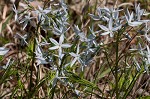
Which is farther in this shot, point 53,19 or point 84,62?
point 53,19

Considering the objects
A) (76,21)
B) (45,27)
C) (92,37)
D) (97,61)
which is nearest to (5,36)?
(76,21)

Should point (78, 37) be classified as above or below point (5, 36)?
above

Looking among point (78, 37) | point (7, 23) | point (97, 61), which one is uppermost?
point (78, 37)

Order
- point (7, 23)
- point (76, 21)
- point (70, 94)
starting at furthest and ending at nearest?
1. point (76, 21)
2. point (7, 23)
3. point (70, 94)

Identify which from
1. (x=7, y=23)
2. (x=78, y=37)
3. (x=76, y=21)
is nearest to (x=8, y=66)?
(x=78, y=37)

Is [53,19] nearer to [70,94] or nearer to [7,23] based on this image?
[70,94]

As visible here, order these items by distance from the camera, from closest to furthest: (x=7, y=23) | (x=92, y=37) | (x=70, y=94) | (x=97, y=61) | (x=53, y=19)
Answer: (x=92, y=37)
(x=53, y=19)
(x=70, y=94)
(x=97, y=61)
(x=7, y=23)

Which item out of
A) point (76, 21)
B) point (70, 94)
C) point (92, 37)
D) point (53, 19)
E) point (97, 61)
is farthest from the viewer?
point (76, 21)

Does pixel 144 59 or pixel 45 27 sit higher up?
pixel 45 27

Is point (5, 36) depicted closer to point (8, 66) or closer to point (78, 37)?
point (8, 66)
